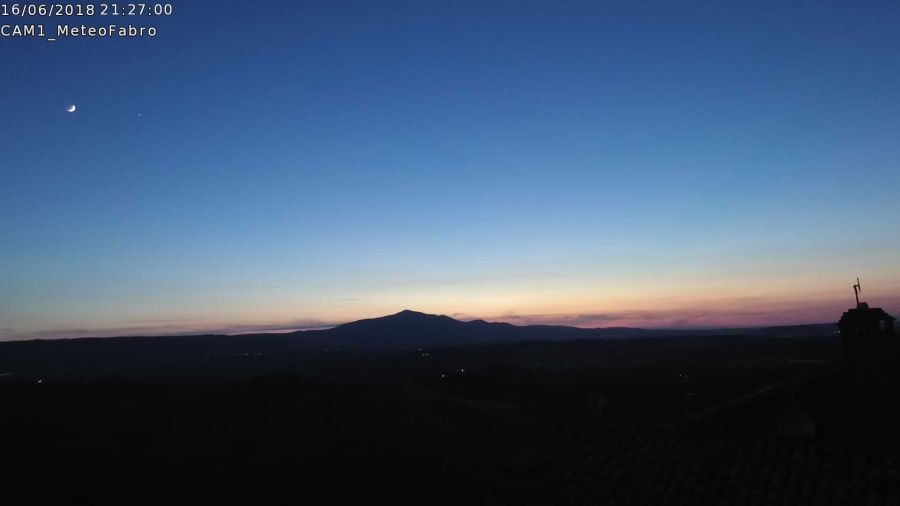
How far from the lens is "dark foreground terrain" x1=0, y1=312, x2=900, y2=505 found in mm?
12984

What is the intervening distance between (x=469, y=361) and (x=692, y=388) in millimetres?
73527

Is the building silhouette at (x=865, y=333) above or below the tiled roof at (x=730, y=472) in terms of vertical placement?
above

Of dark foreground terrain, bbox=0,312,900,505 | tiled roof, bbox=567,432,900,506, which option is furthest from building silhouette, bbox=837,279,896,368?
tiled roof, bbox=567,432,900,506

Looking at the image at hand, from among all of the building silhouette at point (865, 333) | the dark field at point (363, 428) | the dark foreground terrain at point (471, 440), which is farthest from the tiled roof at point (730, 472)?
the building silhouette at point (865, 333)

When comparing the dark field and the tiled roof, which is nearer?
the tiled roof

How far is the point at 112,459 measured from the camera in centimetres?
3919

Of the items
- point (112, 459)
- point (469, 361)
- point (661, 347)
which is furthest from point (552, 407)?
point (661, 347)

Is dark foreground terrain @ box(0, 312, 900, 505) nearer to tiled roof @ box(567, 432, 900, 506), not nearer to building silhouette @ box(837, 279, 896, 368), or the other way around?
tiled roof @ box(567, 432, 900, 506)

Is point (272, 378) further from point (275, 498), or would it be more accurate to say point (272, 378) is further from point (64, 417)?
point (275, 498)

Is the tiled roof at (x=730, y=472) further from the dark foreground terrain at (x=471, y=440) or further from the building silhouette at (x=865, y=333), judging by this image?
the building silhouette at (x=865, y=333)

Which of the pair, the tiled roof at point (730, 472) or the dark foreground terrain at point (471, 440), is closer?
the tiled roof at point (730, 472)

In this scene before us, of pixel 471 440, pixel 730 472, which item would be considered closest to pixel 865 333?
pixel 730 472

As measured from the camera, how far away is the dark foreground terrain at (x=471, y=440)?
42.6 ft

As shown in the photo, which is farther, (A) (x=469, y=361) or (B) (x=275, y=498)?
(A) (x=469, y=361)
